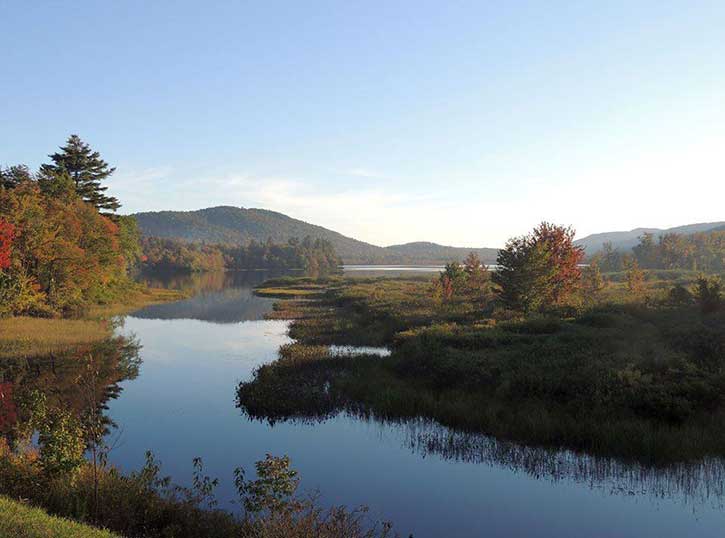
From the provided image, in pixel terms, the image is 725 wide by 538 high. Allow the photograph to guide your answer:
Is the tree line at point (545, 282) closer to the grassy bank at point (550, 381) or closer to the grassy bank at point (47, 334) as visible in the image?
the grassy bank at point (550, 381)

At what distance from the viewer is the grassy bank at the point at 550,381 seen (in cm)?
1848

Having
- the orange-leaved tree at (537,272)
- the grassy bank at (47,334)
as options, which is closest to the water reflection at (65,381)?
the grassy bank at (47,334)

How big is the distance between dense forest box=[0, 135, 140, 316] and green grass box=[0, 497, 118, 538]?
125ft

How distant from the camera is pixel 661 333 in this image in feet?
100

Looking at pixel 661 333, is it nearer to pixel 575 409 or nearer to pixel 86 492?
pixel 575 409

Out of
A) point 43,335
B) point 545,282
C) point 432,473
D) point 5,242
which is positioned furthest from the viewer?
point 545,282

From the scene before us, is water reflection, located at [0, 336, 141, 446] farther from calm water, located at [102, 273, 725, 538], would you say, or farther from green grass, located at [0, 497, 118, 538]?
green grass, located at [0, 497, 118, 538]

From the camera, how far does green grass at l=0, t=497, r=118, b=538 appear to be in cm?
899

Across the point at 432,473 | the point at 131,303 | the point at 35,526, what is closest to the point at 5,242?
the point at 131,303

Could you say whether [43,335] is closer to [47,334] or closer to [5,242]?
[47,334]

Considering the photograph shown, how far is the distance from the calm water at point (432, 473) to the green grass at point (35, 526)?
5.12 meters

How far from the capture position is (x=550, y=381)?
74.7 feet

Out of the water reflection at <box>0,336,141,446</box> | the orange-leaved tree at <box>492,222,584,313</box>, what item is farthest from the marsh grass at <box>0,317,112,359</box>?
the orange-leaved tree at <box>492,222,584,313</box>

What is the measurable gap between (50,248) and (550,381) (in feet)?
162
